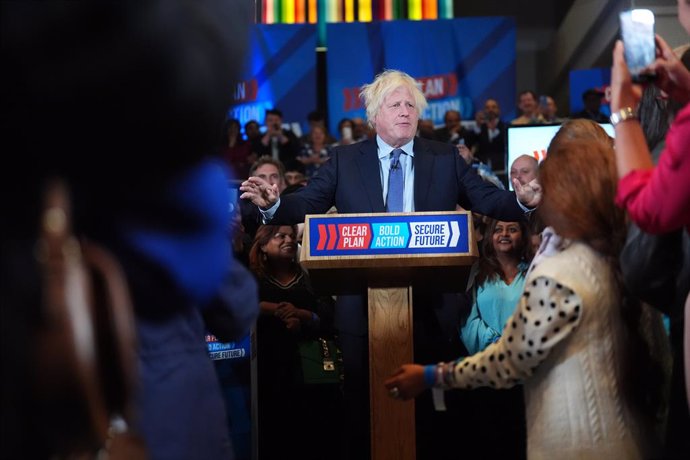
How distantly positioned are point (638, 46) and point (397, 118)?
2.19 meters

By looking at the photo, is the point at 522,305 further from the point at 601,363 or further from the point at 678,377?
the point at 678,377

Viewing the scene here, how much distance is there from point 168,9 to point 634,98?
1252 mm

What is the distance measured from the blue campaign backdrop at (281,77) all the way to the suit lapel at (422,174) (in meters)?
8.87

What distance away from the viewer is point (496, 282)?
4570 mm

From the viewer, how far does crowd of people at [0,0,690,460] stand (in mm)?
1321

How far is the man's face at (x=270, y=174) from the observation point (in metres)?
5.93

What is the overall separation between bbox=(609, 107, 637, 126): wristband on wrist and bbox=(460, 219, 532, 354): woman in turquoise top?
7.51 feet

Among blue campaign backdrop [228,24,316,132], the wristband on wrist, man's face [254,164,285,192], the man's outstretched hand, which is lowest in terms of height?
the wristband on wrist

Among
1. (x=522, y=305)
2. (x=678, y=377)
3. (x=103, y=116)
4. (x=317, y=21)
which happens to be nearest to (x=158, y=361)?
(x=103, y=116)

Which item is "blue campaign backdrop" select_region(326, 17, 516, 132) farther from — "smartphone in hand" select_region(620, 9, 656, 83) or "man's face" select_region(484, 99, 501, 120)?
"smartphone in hand" select_region(620, 9, 656, 83)

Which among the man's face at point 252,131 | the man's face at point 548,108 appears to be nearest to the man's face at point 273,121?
the man's face at point 252,131

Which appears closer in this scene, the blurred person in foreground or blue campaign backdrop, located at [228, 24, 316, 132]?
the blurred person in foreground

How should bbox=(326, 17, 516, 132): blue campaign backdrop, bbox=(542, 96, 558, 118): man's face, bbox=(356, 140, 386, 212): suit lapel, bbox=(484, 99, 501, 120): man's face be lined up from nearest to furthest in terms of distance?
1. bbox=(356, 140, 386, 212): suit lapel
2. bbox=(542, 96, 558, 118): man's face
3. bbox=(484, 99, 501, 120): man's face
4. bbox=(326, 17, 516, 132): blue campaign backdrop

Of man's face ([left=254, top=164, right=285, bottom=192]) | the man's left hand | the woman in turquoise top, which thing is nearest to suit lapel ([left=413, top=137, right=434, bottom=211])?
the woman in turquoise top
